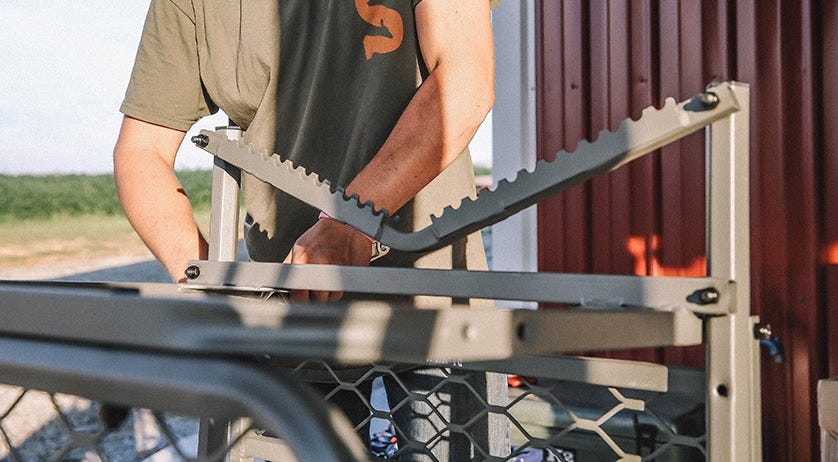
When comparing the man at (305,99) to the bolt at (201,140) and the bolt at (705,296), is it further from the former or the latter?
the bolt at (705,296)

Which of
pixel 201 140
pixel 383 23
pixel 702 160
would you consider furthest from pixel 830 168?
pixel 201 140

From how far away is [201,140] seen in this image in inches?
41.3

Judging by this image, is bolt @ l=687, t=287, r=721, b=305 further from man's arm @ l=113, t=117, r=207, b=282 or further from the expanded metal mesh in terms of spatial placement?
man's arm @ l=113, t=117, r=207, b=282

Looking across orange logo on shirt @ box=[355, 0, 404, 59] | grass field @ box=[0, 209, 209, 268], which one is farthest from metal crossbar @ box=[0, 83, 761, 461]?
grass field @ box=[0, 209, 209, 268]

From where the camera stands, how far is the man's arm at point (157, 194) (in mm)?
1252

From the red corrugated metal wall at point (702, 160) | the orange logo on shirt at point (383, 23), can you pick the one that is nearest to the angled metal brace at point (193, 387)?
the orange logo on shirt at point (383, 23)

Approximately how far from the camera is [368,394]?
1186 mm

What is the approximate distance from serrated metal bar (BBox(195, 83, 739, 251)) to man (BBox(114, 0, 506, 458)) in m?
0.24

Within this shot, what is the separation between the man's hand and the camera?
3.13ft

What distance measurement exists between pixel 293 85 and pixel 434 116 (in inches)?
15.3

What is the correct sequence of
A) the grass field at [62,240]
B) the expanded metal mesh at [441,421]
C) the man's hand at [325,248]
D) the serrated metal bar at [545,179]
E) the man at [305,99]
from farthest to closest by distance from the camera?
the grass field at [62,240], the man at [305,99], the man's hand at [325,248], the serrated metal bar at [545,179], the expanded metal mesh at [441,421]

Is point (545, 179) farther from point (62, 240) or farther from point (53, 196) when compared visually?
point (62, 240)

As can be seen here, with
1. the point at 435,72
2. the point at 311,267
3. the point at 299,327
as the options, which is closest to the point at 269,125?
the point at 435,72

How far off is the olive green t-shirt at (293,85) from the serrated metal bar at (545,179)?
35 cm
